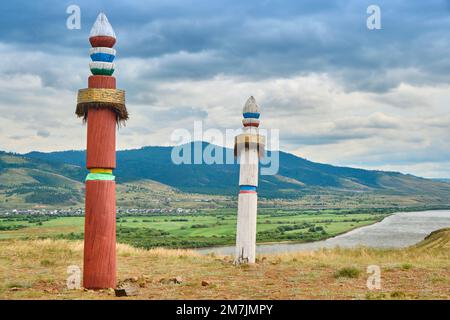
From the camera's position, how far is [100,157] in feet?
46.4

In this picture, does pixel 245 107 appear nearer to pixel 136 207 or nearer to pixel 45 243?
pixel 45 243

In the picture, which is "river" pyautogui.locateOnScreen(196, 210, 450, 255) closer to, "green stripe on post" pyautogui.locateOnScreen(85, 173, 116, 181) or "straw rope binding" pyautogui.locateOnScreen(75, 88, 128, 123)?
"green stripe on post" pyautogui.locateOnScreen(85, 173, 116, 181)

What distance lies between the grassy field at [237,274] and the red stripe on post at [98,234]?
2.09 ft

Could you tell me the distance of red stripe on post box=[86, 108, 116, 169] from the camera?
14172 mm

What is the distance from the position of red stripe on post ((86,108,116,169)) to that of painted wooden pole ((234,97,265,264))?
6.31 metres

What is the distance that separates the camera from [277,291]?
44.6ft

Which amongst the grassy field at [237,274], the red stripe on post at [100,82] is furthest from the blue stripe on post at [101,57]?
the grassy field at [237,274]

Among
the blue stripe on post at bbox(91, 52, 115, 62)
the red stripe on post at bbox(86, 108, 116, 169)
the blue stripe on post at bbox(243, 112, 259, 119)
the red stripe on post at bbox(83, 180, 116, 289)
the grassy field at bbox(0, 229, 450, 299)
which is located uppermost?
the blue stripe on post at bbox(91, 52, 115, 62)

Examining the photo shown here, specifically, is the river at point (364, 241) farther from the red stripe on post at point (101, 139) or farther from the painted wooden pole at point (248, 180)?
the red stripe on post at point (101, 139)

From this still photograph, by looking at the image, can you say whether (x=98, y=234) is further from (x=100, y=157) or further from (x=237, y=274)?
(x=237, y=274)

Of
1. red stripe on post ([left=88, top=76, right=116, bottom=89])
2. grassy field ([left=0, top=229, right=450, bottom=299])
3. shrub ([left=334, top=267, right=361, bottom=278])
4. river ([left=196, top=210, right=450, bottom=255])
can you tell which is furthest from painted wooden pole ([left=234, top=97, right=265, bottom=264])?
A: river ([left=196, top=210, right=450, bottom=255])

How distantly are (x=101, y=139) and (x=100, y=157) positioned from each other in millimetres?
465
